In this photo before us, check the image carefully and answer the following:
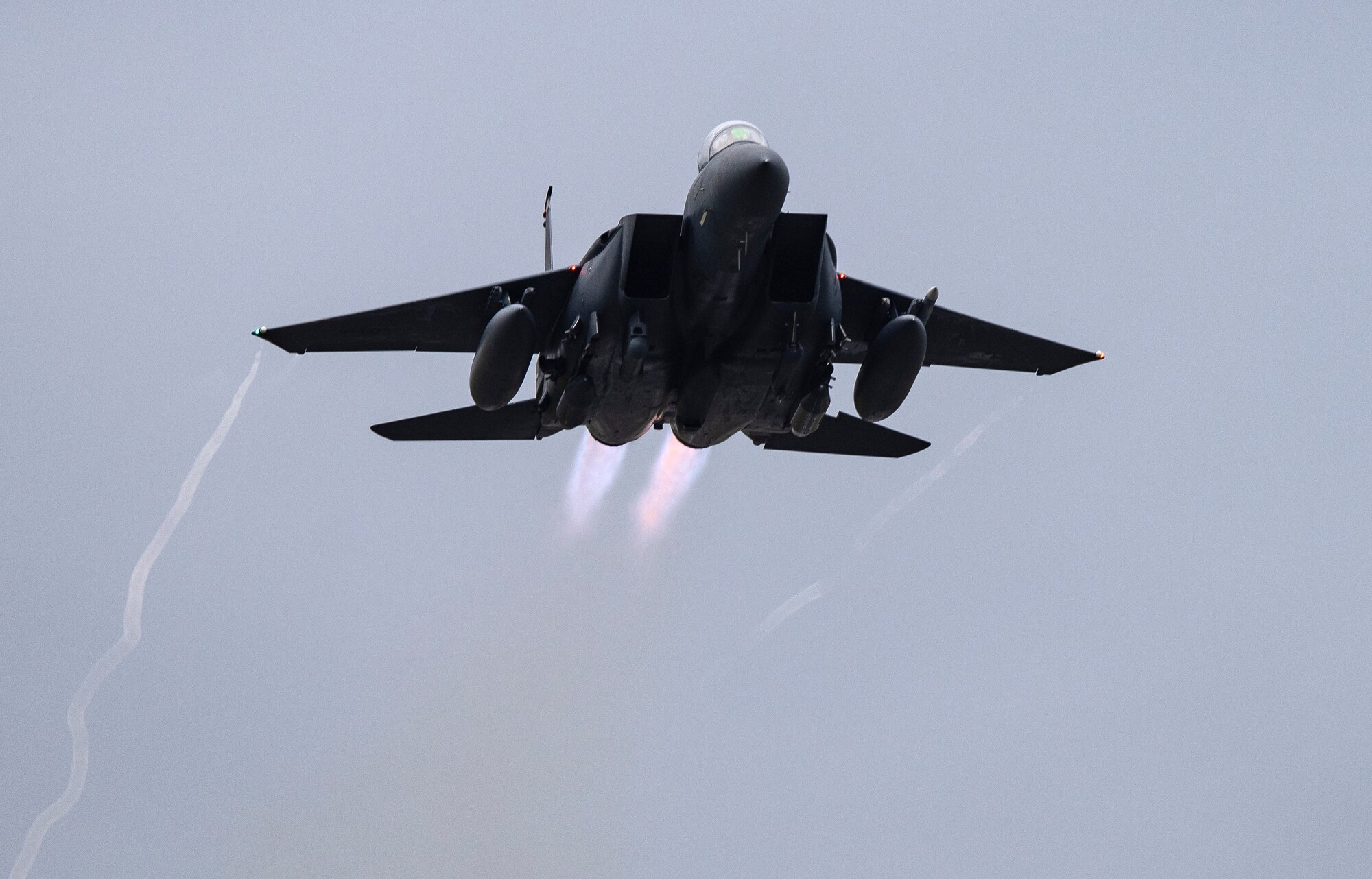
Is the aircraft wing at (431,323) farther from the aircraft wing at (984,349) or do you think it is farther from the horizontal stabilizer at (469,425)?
the aircraft wing at (984,349)

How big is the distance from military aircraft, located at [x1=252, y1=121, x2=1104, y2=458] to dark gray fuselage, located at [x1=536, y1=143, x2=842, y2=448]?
0.06 ft

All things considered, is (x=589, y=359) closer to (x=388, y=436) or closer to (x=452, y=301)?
(x=452, y=301)

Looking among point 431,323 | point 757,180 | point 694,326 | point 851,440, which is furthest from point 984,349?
point 431,323

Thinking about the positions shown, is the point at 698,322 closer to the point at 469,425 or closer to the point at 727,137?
the point at 727,137

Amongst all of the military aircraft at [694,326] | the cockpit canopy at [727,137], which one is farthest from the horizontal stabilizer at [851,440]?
the cockpit canopy at [727,137]

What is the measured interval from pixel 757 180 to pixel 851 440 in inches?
278

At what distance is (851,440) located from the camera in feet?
76.6

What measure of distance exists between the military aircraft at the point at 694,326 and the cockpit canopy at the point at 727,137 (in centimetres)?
2

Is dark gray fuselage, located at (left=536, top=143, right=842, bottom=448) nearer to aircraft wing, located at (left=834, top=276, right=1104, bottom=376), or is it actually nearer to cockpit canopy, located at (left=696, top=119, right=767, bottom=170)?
cockpit canopy, located at (left=696, top=119, right=767, bottom=170)

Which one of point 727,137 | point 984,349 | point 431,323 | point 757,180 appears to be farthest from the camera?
point 984,349

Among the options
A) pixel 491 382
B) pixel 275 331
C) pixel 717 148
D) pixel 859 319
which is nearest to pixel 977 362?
pixel 859 319

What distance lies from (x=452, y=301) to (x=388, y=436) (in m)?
2.70

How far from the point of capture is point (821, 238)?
1898 centimetres

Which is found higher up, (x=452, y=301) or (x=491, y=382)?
(x=452, y=301)
